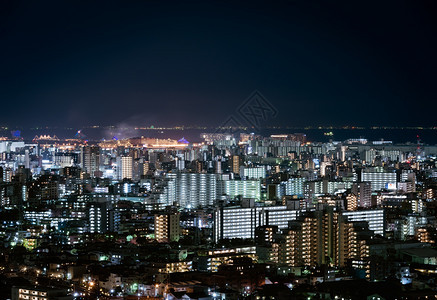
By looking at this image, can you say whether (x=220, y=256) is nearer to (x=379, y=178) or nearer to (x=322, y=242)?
(x=322, y=242)

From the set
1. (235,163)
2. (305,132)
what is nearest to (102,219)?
(235,163)

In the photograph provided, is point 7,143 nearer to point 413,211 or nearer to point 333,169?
point 333,169

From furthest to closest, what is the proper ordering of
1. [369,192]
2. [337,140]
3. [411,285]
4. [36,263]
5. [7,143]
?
[337,140] < [7,143] < [369,192] < [36,263] < [411,285]

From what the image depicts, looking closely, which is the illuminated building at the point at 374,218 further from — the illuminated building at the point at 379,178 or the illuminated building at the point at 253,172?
the illuminated building at the point at 253,172

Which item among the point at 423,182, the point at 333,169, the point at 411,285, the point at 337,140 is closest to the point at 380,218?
the point at 411,285

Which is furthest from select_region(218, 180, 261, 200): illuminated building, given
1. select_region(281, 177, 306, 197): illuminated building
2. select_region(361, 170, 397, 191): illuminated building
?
select_region(361, 170, 397, 191): illuminated building
